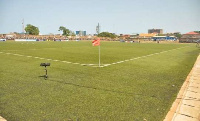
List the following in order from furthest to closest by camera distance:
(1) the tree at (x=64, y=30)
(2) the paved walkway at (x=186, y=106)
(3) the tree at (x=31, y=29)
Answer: (1) the tree at (x=64, y=30) → (3) the tree at (x=31, y=29) → (2) the paved walkway at (x=186, y=106)

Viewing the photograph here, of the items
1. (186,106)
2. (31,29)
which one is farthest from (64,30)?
(186,106)

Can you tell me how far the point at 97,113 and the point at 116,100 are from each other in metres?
1.30

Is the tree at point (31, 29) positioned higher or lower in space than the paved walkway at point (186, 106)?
higher

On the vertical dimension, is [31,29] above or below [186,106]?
above

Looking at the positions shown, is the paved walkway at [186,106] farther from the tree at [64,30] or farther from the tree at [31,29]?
the tree at [64,30]

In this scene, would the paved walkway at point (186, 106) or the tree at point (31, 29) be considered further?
the tree at point (31, 29)

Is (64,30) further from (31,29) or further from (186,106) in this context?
(186,106)

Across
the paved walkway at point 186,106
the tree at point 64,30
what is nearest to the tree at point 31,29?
the tree at point 64,30

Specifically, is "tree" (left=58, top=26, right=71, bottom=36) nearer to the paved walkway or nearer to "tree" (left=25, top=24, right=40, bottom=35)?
"tree" (left=25, top=24, right=40, bottom=35)

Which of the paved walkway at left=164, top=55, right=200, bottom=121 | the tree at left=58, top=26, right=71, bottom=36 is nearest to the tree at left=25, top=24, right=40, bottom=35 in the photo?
the tree at left=58, top=26, right=71, bottom=36

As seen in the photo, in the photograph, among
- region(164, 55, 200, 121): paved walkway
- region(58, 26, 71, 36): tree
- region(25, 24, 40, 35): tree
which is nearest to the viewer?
region(164, 55, 200, 121): paved walkway

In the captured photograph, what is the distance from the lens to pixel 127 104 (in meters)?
5.83

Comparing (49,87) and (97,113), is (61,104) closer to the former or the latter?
(97,113)

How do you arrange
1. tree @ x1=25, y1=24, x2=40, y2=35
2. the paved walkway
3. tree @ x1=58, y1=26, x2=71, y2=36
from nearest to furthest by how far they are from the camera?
the paved walkway → tree @ x1=25, y1=24, x2=40, y2=35 → tree @ x1=58, y1=26, x2=71, y2=36
